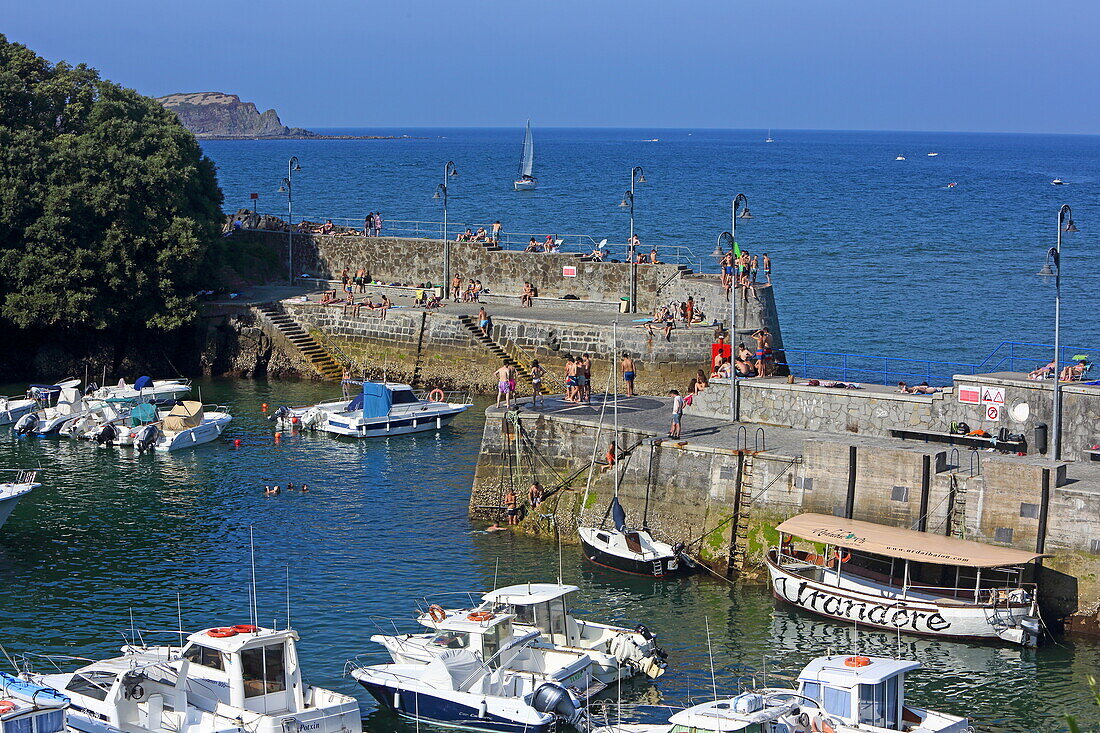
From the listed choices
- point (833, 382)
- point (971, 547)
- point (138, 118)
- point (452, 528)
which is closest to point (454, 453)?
point (452, 528)

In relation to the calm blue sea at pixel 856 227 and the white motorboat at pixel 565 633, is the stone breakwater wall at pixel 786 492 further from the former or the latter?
the calm blue sea at pixel 856 227

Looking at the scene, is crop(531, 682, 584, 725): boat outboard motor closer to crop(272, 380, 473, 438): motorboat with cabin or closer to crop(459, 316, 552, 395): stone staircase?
crop(272, 380, 473, 438): motorboat with cabin

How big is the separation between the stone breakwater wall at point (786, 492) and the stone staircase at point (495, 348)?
14552mm

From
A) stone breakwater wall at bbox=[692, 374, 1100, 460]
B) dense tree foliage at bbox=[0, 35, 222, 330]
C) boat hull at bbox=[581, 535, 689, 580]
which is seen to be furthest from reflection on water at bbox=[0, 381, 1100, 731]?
dense tree foliage at bbox=[0, 35, 222, 330]

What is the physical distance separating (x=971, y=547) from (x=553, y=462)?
1117 centimetres

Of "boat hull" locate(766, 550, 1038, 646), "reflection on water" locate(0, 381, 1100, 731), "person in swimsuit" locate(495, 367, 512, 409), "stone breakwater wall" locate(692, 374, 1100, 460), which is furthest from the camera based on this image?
"person in swimsuit" locate(495, 367, 512, 409)

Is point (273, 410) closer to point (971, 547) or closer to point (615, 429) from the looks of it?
point (615, 429)

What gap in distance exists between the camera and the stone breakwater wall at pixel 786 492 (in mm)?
29734

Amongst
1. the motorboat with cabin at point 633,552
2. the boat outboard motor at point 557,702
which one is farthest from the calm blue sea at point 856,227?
the boat outboard motor at point 557,702

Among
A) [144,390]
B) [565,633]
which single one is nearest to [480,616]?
[565,633]

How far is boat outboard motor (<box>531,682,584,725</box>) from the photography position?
2528cm

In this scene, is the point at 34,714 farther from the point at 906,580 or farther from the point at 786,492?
the point at 786,492

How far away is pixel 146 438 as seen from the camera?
155ft

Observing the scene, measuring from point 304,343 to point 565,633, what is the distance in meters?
32.0
